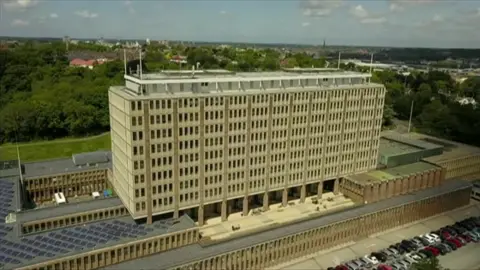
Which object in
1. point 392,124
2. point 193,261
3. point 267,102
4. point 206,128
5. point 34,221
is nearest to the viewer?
point 193,261

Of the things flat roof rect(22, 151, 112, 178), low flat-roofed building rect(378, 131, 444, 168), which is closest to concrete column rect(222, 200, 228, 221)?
flat roof rect(22, 151, 112, 178)

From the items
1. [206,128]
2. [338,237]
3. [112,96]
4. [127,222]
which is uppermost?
[112,96]

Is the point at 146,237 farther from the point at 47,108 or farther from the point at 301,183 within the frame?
the point at 47,108

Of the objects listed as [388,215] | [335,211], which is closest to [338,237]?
[335,211]

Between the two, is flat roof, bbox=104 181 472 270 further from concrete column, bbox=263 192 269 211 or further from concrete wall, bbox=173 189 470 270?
concrete column, bbox=263 192 269 211

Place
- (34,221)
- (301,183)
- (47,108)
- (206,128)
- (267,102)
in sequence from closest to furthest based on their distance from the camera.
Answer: (34,221)
(206,128)
(267,102)
(301,183)
(47,108)

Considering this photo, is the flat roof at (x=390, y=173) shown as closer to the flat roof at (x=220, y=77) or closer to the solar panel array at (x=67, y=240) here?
the flat roof at (x=220, y=77)

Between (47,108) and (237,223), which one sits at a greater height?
(47,108)
